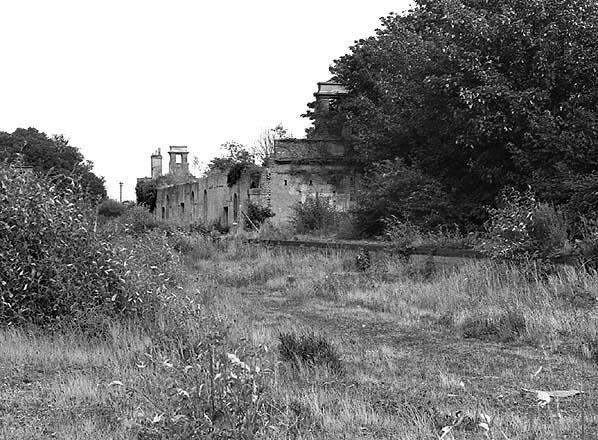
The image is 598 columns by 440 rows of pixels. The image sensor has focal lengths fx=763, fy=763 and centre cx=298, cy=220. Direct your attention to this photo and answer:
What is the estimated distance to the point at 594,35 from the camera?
56.9 ft

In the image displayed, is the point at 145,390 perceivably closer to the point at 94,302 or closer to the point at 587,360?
the point at 94,302

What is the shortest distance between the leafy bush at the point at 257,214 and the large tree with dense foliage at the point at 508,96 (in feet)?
35.2

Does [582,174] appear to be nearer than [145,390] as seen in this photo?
No

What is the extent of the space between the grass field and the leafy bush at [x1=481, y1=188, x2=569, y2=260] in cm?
36

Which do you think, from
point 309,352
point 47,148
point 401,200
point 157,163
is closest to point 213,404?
point 309,352

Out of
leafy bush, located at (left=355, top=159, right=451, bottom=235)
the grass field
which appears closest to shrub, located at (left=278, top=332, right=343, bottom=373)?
the grass field

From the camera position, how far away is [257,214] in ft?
105

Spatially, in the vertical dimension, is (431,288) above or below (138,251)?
below

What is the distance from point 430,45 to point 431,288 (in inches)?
405

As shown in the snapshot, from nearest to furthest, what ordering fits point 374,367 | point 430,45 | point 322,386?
point 322,386
point 374,367
point 430,45

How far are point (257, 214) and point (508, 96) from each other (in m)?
16.1

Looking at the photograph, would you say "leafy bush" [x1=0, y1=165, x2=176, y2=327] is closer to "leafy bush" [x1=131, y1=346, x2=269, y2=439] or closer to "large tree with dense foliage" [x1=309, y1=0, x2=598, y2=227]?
"leafy bush" [x1=131, y1=346, x2=269, y2=439]

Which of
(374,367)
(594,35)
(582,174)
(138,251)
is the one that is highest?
(594,35)

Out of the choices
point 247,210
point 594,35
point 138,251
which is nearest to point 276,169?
point 247,210
